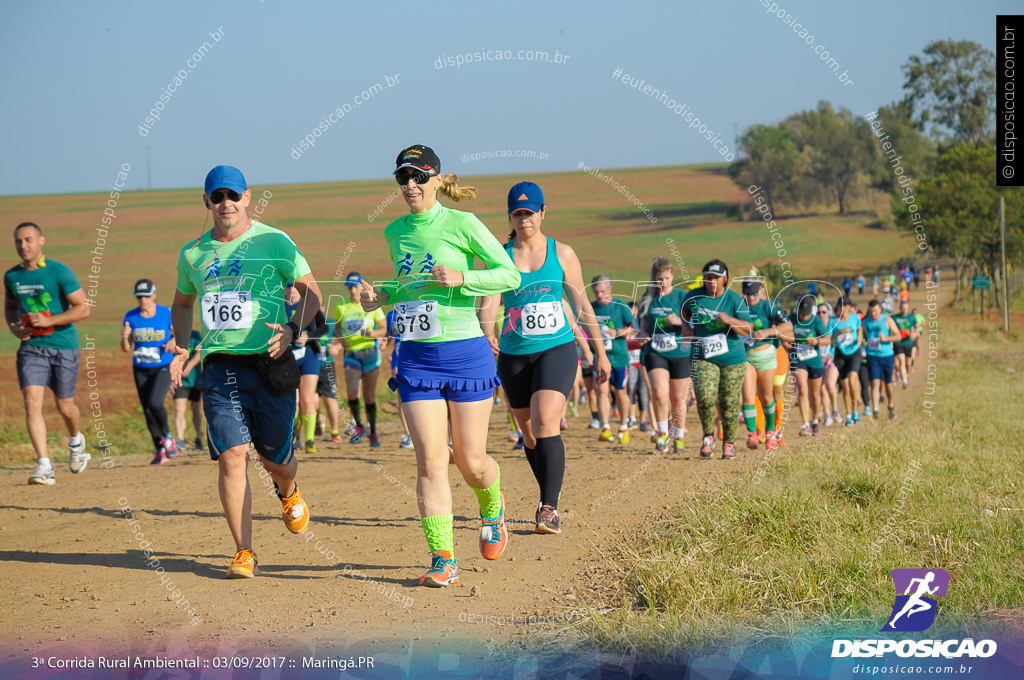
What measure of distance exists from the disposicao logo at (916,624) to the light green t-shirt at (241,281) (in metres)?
3.38

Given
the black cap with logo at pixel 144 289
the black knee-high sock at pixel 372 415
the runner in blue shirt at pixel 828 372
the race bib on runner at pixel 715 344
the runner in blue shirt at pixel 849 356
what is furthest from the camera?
the runner in blue shirt at pixel 849 356

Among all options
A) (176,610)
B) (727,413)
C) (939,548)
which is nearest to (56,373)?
(176,610)

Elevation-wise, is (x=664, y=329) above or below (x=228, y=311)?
below

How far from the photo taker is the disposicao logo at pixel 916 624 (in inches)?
166

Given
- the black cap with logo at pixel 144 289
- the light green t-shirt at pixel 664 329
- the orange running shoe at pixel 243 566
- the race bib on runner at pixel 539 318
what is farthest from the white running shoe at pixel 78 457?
the light green t-shirt at pixel 664 329

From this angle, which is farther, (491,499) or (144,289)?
(144,289)

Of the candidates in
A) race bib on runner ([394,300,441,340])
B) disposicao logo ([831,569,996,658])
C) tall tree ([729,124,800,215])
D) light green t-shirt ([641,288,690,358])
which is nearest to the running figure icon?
disposicao logo ([831,569,996,658])

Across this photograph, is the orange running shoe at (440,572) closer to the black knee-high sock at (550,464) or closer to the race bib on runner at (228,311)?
the black knee-high sock at (550,464)

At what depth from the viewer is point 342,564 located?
18.7ft

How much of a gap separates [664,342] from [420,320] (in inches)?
204

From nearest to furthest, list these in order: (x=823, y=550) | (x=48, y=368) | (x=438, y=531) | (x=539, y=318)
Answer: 1. (x=438, y=531)
2. (x=823, y=550)
3. (x=539, y=318)
4. (x=48, y=368)

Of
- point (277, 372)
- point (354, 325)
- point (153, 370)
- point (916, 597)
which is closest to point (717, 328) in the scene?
point (354, 325)

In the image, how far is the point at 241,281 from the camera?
5.18m

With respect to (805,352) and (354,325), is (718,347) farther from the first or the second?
(354,325)
